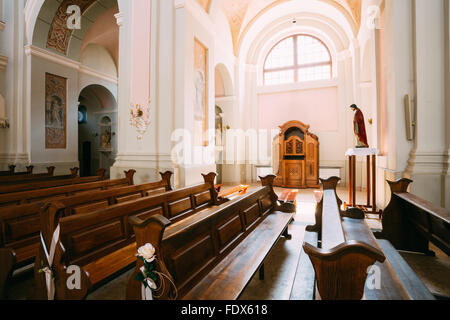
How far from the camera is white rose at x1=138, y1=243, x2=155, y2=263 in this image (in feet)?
4.14

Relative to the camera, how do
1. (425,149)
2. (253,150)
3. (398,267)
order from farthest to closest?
(253,150)
(425,149)
(398,267)

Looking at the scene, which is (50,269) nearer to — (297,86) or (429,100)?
(429,100)

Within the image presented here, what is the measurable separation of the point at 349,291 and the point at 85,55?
1192cm

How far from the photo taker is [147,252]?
4.14 ft

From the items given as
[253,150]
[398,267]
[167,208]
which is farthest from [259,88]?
[398,267]

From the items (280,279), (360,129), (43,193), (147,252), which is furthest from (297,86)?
(147,252)

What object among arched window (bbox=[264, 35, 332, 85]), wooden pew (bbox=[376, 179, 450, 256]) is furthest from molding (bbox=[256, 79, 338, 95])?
wooden pew (bbox=[376, 179, 450, 256])

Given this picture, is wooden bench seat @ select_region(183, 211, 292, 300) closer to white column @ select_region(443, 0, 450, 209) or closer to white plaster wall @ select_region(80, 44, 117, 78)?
white column @ select_region(443, 0, 450, 209)

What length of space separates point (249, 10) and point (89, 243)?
9.22 m

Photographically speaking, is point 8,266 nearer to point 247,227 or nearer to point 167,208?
point 167,208

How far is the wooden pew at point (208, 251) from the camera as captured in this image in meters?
1.35

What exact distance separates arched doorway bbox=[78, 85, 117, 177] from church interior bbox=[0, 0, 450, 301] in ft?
0.27

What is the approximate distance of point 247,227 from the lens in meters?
2.55

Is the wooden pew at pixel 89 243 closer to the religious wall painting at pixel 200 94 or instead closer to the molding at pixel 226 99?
the religious wall painting at pixel 200 94
